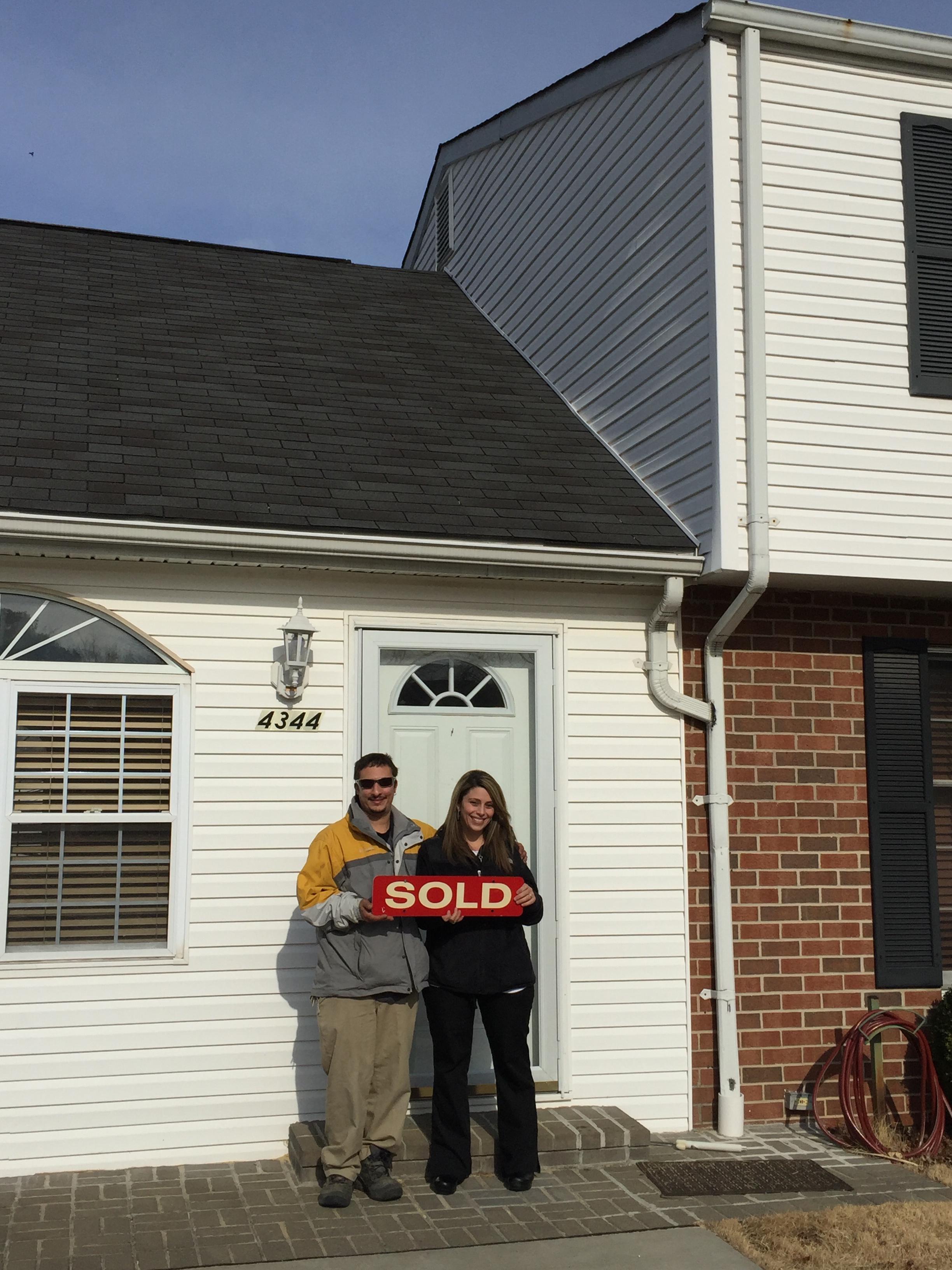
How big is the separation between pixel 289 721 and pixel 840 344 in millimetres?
3502

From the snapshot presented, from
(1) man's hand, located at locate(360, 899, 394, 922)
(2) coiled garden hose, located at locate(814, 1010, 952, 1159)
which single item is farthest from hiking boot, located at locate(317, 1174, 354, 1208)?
(2) coiled garden hose, located at locate(814, 1010, 952, 1159)

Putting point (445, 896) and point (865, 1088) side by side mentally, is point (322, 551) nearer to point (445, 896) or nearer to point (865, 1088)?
point (445, 896)

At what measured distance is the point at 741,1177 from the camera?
5.56 m

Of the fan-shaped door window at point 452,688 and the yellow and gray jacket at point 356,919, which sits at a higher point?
the fan-shaped door window at point 452,688

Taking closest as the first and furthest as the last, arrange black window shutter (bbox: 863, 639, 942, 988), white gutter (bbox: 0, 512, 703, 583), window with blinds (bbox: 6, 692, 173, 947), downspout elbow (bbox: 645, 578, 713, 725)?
white gutter (bbox: 0, 512, 703, 583)
window with blinds (bbox: 6, 692, 173, 947)
downspout elbow (bbox: 645, 578, 713, 725)
black window shutter (bbox: 863, 639, 942, 988)

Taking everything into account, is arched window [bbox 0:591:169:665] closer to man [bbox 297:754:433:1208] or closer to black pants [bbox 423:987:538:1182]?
man [bbox 297:754:433:1208]

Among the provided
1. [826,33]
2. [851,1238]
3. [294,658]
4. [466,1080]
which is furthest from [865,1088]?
[826,33]

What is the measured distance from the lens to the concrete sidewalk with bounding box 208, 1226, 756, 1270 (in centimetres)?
450

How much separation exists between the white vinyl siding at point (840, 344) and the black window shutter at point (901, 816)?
0.67m

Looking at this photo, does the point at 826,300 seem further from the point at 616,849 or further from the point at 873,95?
the point at 616,849

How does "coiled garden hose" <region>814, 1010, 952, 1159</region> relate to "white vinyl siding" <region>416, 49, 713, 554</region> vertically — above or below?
below

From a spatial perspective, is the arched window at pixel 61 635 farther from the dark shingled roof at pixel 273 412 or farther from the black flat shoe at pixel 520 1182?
the black flat shoe at pixel 520 1182

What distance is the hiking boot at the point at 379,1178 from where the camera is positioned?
5109mm

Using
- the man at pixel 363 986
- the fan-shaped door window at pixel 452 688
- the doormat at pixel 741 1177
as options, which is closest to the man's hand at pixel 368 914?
the man at pixel 363 986
